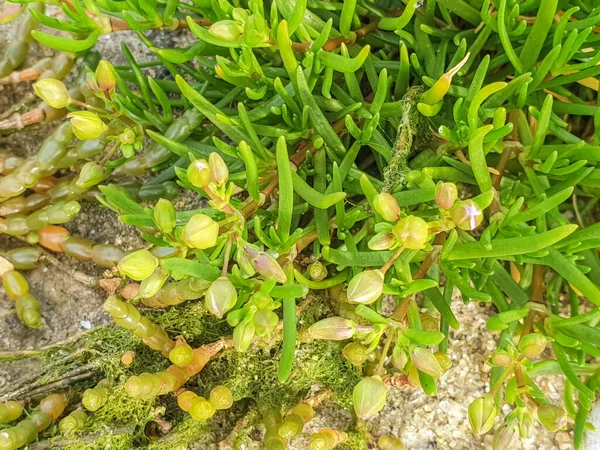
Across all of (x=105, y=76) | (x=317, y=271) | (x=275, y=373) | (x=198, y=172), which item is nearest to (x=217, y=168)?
(x=198, y=172)

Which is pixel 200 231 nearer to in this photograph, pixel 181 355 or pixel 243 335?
pixel 243 335

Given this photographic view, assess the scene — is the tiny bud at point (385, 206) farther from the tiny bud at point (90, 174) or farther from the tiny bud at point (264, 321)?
the tiny bud at point (90, 174)

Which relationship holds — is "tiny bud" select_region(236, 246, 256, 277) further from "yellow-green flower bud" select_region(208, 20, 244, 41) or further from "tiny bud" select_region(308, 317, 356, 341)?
"yellow-green flower bud" select_region(208, 20, 244, 41)

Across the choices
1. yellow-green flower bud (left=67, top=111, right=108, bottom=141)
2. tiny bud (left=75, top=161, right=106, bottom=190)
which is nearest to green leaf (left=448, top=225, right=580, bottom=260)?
yellow-green flower bud (left=67, top=111, right=108, bottom=141)

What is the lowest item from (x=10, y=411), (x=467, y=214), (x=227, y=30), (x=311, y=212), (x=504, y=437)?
(x=10, y=411)

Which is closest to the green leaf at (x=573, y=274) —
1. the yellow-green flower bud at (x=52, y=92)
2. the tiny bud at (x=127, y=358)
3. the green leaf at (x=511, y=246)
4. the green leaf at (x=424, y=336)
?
the green leaf at (x=511, y=246)

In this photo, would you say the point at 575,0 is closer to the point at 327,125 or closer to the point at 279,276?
the point at 327,125
